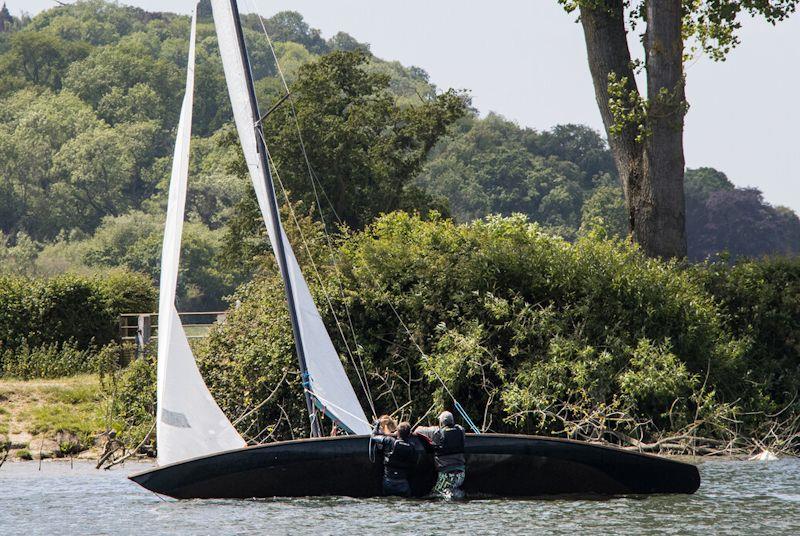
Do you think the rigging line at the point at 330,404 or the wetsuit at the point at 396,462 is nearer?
the wetsuit at the point at 396,462

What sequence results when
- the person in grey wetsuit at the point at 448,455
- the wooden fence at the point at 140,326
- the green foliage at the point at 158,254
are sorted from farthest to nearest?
the green foliage at the point at 158,254, the wooden fence at the point at 140,326, the person in grey wetsuit at the point at 448,455

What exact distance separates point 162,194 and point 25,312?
86.0 metres

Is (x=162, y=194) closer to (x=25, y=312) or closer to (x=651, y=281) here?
(x=25, y=312)

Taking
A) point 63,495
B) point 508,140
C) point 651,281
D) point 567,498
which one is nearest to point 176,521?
point 63,495

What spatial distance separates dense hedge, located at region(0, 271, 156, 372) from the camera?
36.5m

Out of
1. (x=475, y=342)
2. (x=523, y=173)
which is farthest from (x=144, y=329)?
(x=523, y=173)

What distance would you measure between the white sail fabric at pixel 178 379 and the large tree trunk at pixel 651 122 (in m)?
13.2

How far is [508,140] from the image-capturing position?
445ft

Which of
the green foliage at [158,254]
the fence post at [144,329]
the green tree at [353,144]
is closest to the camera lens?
the fence post at [144,329]

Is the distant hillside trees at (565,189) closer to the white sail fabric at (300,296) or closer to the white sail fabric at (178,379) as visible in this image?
the white sail fabric at (300,296)

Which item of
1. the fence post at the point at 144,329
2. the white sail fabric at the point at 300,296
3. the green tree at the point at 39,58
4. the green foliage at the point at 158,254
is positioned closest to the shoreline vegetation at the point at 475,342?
the fence post at the point at 144,329

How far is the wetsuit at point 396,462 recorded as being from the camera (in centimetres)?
1888

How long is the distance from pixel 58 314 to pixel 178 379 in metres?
19.4

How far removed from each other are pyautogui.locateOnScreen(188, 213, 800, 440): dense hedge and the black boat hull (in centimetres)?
543
